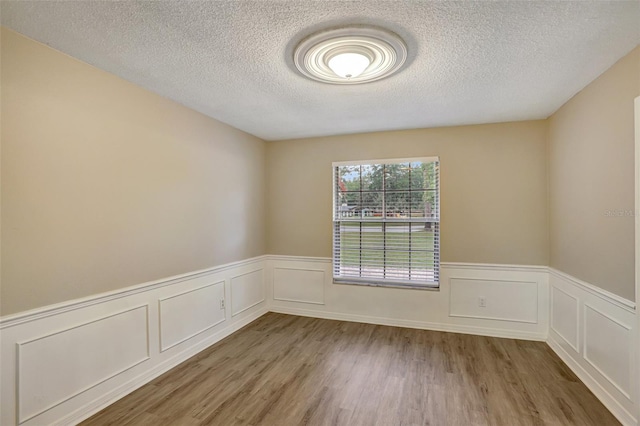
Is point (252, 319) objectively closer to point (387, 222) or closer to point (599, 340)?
point (387, 222)

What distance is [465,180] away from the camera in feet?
12.3

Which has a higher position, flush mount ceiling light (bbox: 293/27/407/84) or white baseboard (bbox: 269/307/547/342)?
flush mount ceiling light (bbox: 293/27/407/84)

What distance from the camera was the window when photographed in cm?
389

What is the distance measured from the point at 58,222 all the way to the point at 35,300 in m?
0.51

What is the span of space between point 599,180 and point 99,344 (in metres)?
4.13

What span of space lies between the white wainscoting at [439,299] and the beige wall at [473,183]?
20cm

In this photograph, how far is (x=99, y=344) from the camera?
2275 millimetres

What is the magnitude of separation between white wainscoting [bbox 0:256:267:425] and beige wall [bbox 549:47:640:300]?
365 centimetres

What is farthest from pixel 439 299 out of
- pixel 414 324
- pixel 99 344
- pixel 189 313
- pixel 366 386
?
pixel 99 344

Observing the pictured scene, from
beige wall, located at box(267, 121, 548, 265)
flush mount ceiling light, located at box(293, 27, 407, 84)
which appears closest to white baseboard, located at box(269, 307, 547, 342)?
beige wall, located at box(267, 121, 548, 265)

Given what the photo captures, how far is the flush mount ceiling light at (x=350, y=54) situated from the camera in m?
1.81

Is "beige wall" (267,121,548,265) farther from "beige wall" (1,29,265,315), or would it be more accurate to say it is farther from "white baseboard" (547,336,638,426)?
"beige wall" (1,29,265,315)

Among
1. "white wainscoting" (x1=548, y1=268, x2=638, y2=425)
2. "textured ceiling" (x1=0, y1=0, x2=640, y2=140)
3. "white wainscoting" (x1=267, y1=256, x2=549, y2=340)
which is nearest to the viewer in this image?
"textured ceiling" (x1=0, y1=0, x2=640, y2=140)

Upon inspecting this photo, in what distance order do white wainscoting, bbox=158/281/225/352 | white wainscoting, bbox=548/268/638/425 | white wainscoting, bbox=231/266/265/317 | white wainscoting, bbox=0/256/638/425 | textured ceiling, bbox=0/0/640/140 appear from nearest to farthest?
textured ceiling, bbox=0/0/640/140 → white wainscoting, bbox=0/256/638/425 → white wainscoting, bbox=548/268/638/425 → white wainscoting, bbox=158/281/225/352 → white wainscoting, bbox=231/266/265/317
